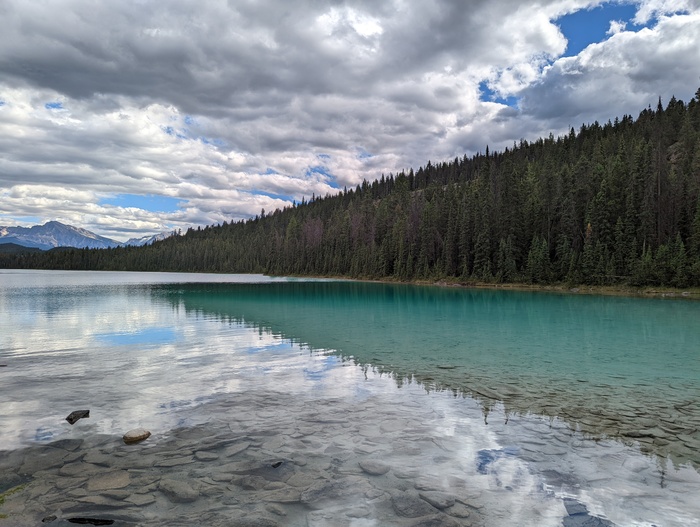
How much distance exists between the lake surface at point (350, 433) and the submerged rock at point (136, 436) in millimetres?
213

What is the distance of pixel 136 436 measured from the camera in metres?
10.8

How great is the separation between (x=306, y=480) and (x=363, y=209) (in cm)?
17756

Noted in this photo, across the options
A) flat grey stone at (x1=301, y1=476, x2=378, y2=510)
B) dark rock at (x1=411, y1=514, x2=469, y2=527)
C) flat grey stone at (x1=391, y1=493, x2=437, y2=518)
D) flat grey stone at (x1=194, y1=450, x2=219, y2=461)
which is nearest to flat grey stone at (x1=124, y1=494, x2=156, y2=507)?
flat grey stone at (x1=194, y1=450, x2=219, y2=461)

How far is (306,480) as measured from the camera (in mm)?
8820

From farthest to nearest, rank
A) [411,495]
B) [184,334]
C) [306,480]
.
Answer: [184,334] < [306,480] < [411,495]

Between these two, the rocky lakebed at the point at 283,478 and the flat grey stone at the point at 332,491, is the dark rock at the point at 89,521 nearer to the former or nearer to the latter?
the rocky lakebed at the point at 283,478

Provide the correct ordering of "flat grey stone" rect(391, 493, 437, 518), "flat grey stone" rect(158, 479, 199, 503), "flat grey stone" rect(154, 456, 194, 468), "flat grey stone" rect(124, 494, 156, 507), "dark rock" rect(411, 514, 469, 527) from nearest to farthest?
"dark rock" rect(411, 514, 469, 527), "flat grey stone" rect(391, 493, 437, 518), "flat grey stone" rect(124, 494, 156, 507), "flat grey stone" rect(158, 479, 199, 503), "flat grey stone" rect(154, 456, 194, 468)

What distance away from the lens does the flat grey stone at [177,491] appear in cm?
792

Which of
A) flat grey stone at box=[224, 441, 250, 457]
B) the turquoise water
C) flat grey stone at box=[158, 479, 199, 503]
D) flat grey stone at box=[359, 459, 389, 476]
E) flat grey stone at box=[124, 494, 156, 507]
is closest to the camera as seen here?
flat grey stone at box=[124, 494, 156, 507]

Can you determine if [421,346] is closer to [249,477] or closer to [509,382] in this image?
[509,382]

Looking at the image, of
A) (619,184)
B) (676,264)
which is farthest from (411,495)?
(619,184)

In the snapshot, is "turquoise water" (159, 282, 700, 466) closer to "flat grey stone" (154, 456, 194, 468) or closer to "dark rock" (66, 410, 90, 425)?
"flat grey stone" (154, 456, 194, 468)

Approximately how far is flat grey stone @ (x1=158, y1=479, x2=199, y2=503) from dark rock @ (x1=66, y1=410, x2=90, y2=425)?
547 centimetres

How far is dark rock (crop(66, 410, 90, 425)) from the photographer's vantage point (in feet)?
40.3
